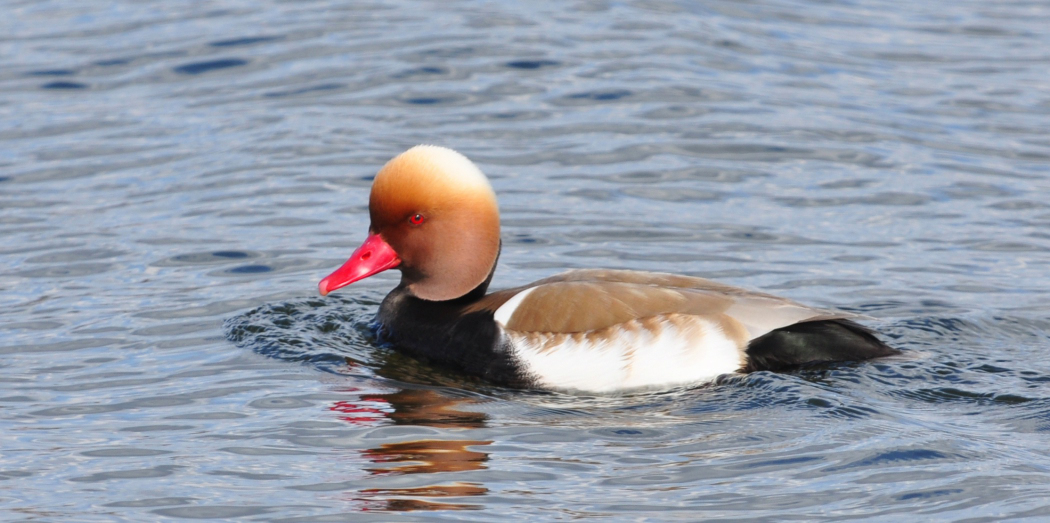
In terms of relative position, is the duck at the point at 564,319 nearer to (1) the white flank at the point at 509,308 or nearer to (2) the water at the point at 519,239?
(1) the white flank at the point at 509,308

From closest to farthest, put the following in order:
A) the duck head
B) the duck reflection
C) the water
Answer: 1. the duck reflection
2. the water
3. the duck head

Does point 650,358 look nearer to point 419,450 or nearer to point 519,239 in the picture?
point 419,450

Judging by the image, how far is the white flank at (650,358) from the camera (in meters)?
6.01

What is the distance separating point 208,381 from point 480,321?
1269 millimetres

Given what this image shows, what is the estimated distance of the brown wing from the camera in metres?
6.04

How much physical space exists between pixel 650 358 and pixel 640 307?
0.24 metres

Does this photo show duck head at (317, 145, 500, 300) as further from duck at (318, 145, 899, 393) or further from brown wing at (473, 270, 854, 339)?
brown wing at (473, 270, 854, 339)

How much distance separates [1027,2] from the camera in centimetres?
1498

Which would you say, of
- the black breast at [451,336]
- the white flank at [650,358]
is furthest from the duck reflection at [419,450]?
the white flank at [650,358]

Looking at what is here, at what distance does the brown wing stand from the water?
0.27 meters

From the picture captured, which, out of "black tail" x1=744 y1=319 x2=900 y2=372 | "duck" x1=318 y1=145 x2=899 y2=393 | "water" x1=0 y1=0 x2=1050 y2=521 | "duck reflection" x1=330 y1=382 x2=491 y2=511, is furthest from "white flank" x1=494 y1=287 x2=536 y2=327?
"black tail" x1=744 y1=319 x2=900 y2=372

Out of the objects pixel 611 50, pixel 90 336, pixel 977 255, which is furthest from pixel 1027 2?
pixel 90 336

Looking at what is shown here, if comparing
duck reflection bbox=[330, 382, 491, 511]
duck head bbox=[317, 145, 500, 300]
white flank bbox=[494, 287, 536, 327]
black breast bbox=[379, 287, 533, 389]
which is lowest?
duck reflection bbox=[330, 382, 491, 511]

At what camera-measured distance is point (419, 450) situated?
17.3 ft
